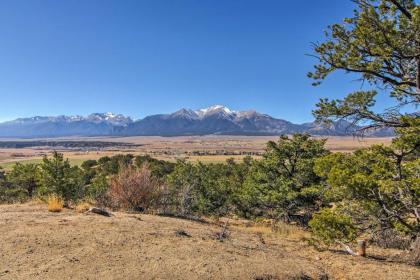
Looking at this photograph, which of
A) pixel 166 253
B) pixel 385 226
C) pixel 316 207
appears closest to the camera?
pixel 166 253

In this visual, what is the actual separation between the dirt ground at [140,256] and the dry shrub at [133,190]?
453 centimetres

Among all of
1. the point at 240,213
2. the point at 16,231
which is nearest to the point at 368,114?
the point at 16,231

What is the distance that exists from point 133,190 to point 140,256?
826 centimetres

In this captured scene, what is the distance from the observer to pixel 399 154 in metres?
9.53

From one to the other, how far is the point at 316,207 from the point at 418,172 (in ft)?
35.7

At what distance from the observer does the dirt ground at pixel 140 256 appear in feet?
22.1

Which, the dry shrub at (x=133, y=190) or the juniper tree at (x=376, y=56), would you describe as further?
the dry shrub at (x=133, y=190)

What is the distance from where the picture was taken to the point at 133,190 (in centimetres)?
1563

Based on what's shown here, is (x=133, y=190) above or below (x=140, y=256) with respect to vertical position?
above

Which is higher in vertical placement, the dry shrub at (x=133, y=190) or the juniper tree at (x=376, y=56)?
the juniper tree at (x=376, y=56)

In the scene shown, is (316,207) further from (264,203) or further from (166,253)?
(166,253)

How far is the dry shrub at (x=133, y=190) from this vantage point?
610 inches

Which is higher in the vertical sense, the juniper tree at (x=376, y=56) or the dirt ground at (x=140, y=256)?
the juniper tree at (x=376, y=56)

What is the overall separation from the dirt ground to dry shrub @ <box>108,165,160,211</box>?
14.9 ft
